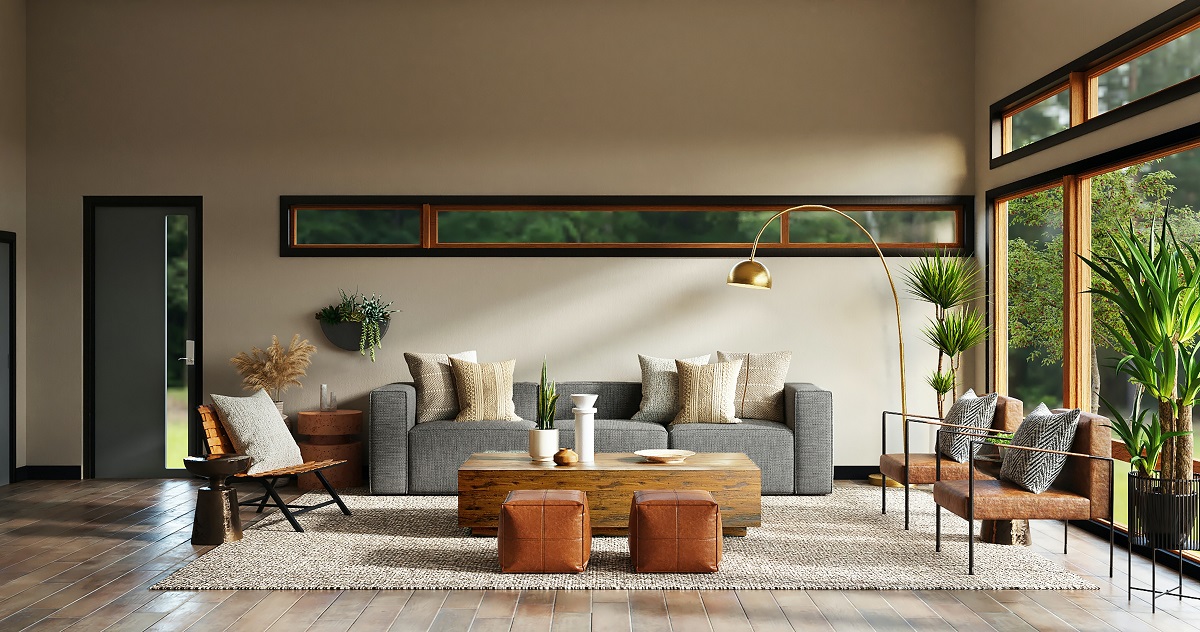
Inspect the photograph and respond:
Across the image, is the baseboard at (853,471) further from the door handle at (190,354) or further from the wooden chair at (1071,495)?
the door handle at (190,354)

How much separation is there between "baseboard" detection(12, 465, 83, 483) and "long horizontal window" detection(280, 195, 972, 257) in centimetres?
233

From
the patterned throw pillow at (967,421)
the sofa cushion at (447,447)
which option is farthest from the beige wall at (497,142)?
the patterned throw pillow at (967,421)

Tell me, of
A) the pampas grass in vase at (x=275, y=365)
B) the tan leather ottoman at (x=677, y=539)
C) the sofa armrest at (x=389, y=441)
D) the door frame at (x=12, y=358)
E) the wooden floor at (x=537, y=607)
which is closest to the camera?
the wooden floor at (x=537, y=607)

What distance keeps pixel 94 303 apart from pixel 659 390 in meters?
4.41

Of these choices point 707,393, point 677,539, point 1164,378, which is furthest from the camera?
point 707,393

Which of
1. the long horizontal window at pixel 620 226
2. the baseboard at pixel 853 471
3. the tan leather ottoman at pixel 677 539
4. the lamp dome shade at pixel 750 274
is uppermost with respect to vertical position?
the long horizontal window at pixel 620 226

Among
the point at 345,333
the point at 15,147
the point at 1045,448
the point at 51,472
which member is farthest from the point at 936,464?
the point at 15,147

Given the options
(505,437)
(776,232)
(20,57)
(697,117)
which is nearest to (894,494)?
(776,232)

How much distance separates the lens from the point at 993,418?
18.0ft

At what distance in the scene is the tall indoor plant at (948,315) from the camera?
666cm

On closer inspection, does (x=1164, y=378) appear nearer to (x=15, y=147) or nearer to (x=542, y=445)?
(x=542, y=445)

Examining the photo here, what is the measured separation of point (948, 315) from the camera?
6.95 m

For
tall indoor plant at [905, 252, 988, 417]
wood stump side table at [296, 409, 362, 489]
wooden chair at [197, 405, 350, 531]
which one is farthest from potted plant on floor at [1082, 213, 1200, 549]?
wood stump side table at [296, 409, 362, 489]

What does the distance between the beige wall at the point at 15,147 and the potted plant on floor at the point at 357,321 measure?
229cm
